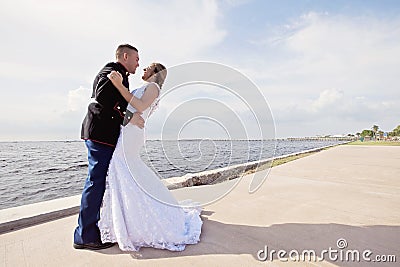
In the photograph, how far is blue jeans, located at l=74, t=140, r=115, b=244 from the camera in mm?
2242

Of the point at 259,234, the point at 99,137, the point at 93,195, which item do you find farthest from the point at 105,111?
the point at 259,234

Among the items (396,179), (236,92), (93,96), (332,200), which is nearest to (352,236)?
(332,200)

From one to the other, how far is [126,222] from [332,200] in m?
3.36

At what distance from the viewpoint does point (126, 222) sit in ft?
7.36

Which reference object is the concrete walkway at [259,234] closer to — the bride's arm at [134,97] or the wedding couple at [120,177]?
the wedding couple at [120,177]

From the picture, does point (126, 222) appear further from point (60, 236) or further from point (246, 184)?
point (246, 184)

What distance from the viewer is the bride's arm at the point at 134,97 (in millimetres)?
2115

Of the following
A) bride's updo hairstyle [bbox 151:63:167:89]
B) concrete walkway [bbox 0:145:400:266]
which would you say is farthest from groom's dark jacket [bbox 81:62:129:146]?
concrete walkway [bbox 0:145:400:266]

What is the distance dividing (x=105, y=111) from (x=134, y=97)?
0.32 metres

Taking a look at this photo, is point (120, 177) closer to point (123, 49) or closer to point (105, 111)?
point (105, 111)

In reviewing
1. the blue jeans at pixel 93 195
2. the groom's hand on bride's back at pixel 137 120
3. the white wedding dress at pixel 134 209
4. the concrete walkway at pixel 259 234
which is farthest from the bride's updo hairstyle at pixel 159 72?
the concrete walkway at pixel 259 234

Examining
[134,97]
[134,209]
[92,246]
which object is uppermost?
[134,97]

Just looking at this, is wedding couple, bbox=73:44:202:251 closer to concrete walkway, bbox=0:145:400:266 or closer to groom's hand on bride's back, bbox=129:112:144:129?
groom's hand on bride's back, bbox=129:112:144:129

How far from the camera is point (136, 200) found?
7.42ft
